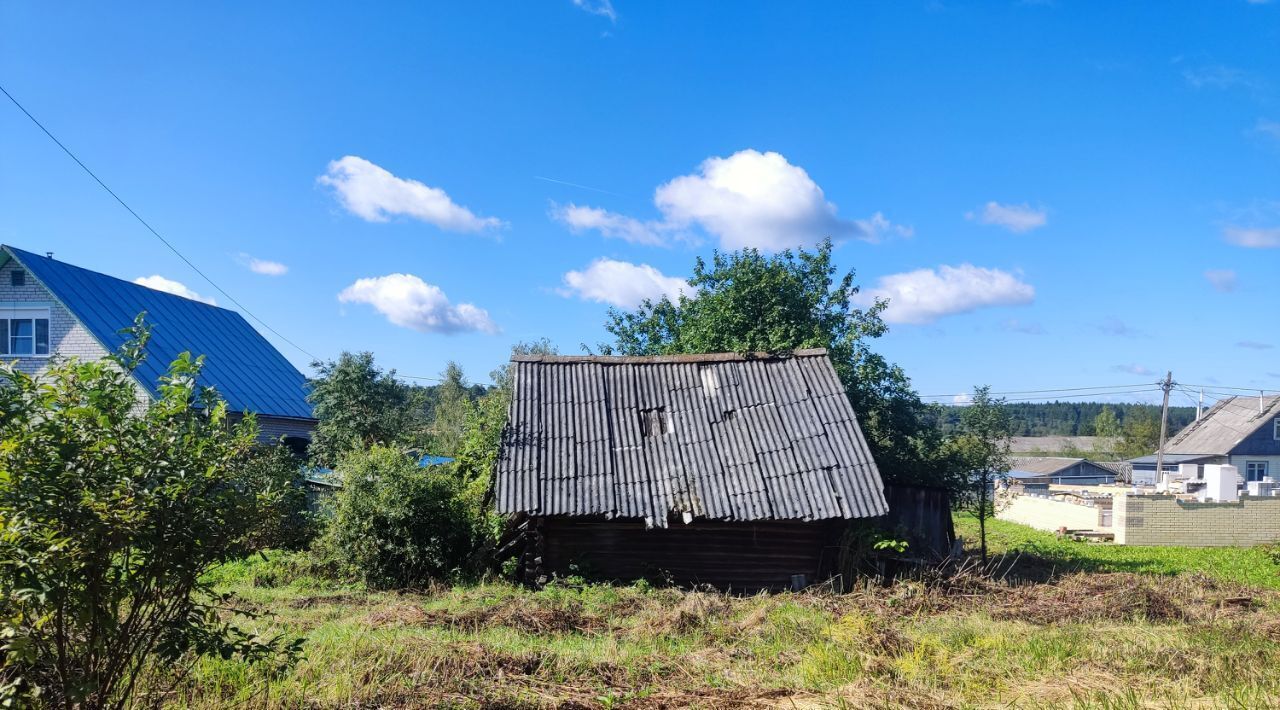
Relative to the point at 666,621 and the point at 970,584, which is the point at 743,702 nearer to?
the point at 666,621

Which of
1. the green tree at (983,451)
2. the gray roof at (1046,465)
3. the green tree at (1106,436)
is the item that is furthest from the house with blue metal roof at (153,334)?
the green tree at (1106,436)

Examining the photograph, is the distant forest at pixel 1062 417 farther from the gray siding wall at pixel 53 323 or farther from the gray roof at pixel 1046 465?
the gray siding wall at pixel 53 323

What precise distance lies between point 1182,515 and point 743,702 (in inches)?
951

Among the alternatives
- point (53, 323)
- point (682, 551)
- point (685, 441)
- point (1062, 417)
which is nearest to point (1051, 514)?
point (685, 441)

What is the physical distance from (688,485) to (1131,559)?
14.3 metres

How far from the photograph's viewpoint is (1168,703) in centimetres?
646

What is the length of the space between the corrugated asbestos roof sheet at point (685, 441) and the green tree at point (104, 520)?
27.4 feet

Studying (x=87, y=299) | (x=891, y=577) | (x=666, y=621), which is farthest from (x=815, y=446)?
(x=87, y=299)

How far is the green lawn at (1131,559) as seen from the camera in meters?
17.5

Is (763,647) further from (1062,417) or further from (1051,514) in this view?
(1062,417)

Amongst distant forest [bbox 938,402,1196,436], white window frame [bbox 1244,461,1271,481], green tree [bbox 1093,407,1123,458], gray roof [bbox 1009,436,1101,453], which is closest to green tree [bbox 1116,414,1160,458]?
green tree [bbox 1093,407,1123,458]

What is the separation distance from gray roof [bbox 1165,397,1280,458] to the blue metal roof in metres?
53.0

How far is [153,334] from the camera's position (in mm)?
24281

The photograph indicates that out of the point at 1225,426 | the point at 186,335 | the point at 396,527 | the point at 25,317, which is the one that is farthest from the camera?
the point at 1225,426
